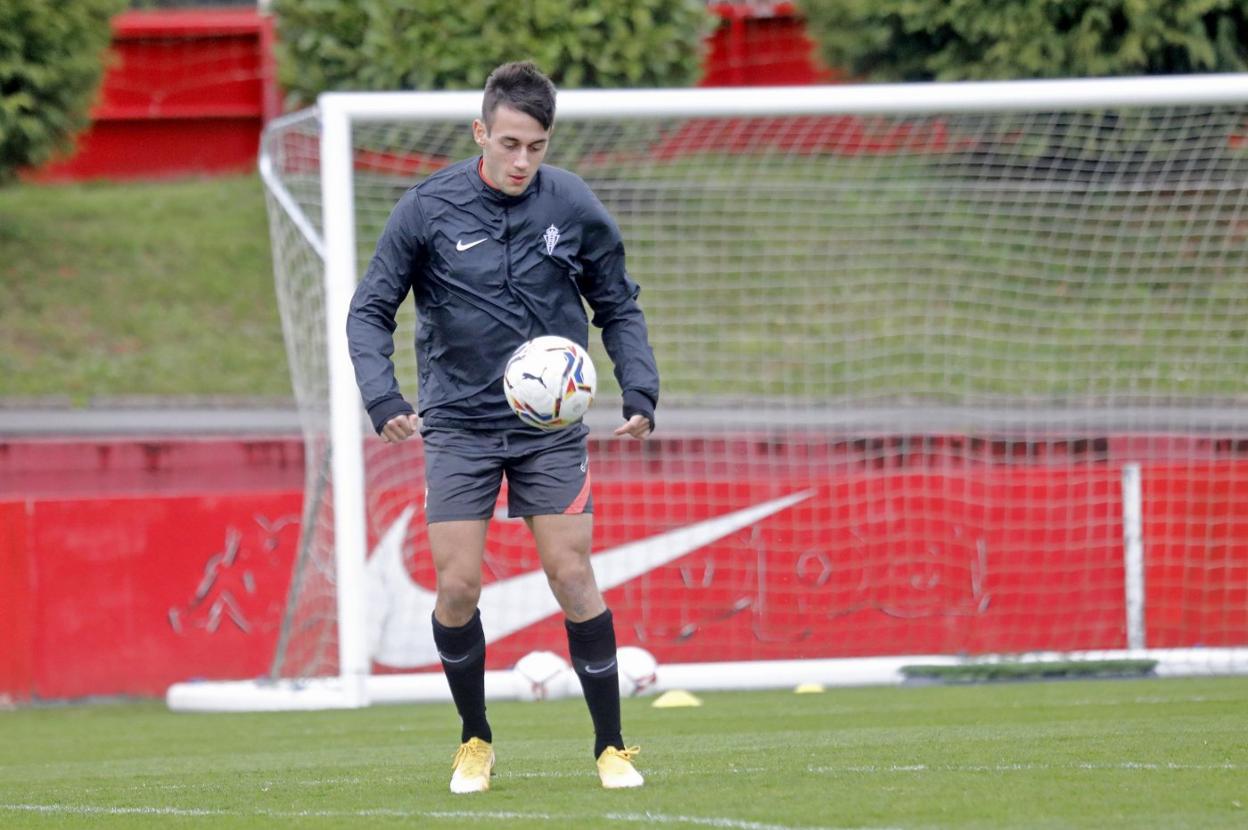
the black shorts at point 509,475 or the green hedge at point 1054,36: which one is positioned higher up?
the green hedge at point 1054,36

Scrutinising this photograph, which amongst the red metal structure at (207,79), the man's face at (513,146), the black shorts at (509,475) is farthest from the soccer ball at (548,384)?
the red metal structure at (207,79)

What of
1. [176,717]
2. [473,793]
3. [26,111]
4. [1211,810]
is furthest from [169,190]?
[1211,810]

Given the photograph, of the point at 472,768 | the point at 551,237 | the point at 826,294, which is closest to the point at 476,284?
the point at 551,237

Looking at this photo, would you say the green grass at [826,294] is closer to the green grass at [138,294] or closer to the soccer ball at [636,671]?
the green grass at [138,294]

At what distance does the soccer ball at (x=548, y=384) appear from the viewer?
4445 mm

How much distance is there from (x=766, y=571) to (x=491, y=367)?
16.9ft

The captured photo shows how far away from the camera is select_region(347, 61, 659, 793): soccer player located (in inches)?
180

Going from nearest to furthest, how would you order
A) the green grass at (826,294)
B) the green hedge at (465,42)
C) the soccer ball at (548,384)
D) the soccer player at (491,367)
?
1. the soccer ball at (548,384)
2. the soccer player at (491,367)
3. the green grass at (826,294)
4. the green hedge at (465,42)

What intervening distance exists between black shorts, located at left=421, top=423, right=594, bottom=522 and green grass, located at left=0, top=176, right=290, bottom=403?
824 cm

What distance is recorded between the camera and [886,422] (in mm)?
10812

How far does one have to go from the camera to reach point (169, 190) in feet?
50.8

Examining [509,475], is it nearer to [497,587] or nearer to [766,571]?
[497,587]

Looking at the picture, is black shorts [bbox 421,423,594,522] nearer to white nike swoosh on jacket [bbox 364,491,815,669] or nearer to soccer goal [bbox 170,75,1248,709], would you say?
soccer goal [bbox 170,75,1248,709]

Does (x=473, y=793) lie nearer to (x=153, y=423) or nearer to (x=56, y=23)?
(x=153, y=423)
